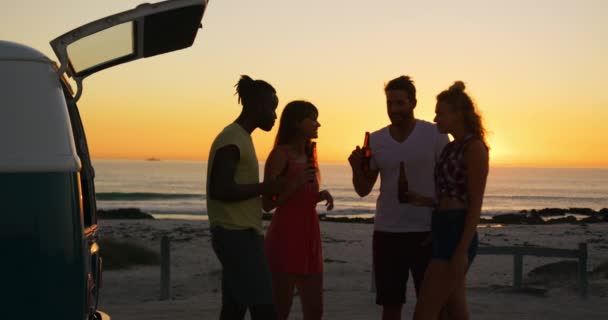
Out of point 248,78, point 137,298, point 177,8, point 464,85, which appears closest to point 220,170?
point 248,78

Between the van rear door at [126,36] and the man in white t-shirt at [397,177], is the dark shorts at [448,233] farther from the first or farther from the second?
the van rear door at [126,36]

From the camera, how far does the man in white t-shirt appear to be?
5.50 meters

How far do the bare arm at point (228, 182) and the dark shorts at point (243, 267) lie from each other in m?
0.21

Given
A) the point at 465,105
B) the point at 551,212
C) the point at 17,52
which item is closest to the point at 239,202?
the point at 465,105

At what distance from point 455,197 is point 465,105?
1.76 feet

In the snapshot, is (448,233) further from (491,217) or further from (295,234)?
(491,217)

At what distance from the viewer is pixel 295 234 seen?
5.57 metres

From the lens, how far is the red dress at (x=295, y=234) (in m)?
5.52

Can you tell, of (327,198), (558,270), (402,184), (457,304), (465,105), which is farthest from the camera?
(558,270)

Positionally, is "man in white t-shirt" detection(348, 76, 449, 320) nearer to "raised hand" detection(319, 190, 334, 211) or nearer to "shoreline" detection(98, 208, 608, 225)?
"raised hand" detection(319, 190, 334, 211)

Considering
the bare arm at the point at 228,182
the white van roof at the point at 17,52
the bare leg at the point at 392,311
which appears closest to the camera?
the white van roof at the point at 17,52

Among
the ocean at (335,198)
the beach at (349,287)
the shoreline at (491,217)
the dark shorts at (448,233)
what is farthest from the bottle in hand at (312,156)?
the ocean at (335,198)

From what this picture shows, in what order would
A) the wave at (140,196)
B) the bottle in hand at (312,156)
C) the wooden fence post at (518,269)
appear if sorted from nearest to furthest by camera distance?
the bottle in hand at (312,156) → the wooden fence post at (518,269) → the wave at (140,196)

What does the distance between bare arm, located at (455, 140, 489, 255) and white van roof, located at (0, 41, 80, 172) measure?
7.58ft
